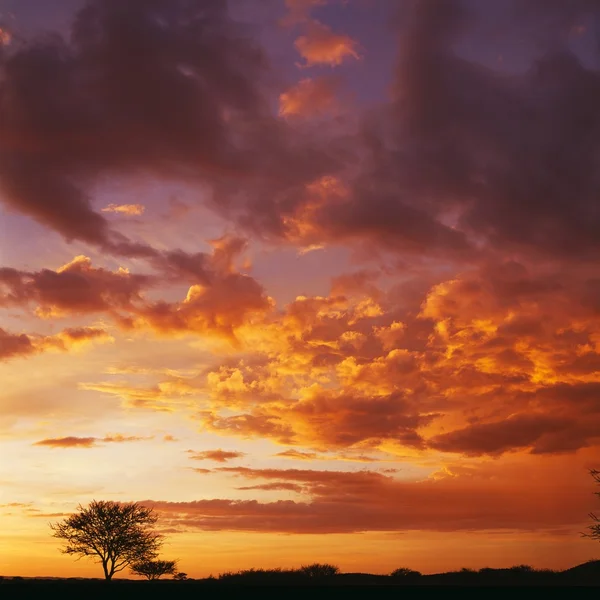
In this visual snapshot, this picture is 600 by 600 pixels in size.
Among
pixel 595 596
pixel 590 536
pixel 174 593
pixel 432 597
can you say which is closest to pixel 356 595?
pixel 432 597

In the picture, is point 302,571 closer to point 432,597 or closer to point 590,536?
point 590,536

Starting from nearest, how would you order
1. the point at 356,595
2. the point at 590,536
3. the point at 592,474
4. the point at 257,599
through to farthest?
the point at 257,599
the point at 356,595
the point at 590,536
the point at 592,474

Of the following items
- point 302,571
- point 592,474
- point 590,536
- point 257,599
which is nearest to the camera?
point 257,599

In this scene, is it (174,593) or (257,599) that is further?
(174,593)

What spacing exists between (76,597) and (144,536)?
50046mm

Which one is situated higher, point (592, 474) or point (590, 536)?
point (592, 474)

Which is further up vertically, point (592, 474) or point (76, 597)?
point (592, 474)

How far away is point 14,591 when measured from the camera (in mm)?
39406

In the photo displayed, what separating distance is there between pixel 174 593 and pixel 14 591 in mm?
9012

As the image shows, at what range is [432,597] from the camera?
35469 mm

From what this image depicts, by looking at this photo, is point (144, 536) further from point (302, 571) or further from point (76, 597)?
point (76, 597)

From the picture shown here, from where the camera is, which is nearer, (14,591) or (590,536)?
(14,591)

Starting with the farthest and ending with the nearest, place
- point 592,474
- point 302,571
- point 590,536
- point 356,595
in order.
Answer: point 302,571 < point 592,474 < point 590,536 < point 356,595

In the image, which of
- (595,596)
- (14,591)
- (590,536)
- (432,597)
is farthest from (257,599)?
(590,536)
